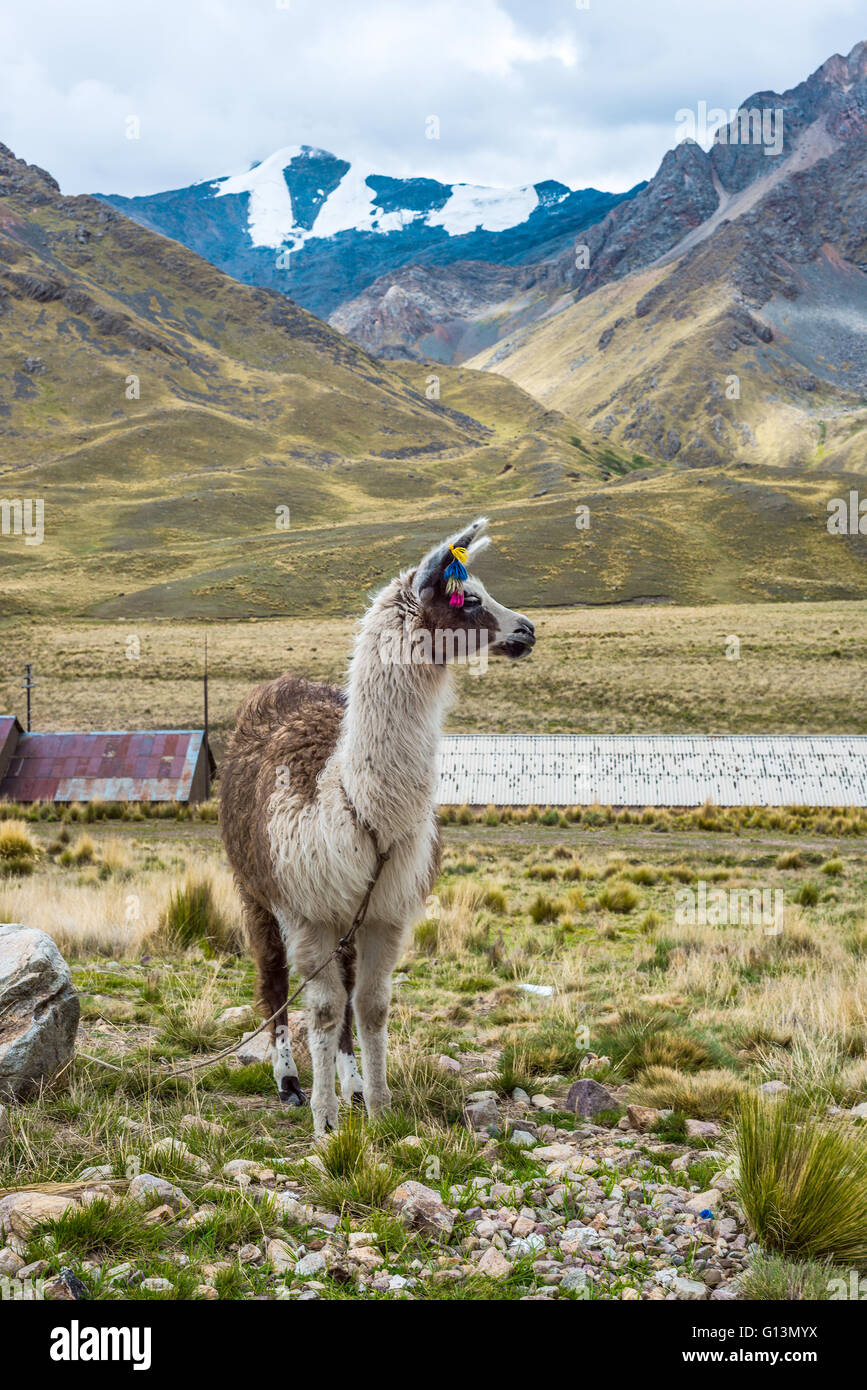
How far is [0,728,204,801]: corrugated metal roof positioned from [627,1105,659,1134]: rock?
62.9 feet

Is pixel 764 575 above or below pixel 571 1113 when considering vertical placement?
above

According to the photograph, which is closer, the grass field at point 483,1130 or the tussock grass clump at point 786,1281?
the tussock grass clump at point 786,1281

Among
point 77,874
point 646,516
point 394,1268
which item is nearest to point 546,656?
point 77,874

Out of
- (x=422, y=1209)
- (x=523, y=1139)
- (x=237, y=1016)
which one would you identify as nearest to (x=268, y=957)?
(x=237, y=1016)

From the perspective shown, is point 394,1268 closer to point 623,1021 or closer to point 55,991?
point 55,991

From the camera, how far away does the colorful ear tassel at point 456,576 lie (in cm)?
518

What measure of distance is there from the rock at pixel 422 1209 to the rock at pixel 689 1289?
32.0 inches

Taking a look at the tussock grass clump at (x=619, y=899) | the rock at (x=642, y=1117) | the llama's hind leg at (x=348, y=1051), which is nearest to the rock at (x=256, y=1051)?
the llama's hind leg at (x=348, y=1051)

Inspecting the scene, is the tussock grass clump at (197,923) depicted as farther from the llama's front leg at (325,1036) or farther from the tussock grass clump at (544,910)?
the llama's front leg at (325,1036)

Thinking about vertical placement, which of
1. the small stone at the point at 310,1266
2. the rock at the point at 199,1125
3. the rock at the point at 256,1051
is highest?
the small stone at the point at 310,1266

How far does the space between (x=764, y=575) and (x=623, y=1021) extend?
9500cm

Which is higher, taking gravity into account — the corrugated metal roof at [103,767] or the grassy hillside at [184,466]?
the grassy hillside at [184,466]

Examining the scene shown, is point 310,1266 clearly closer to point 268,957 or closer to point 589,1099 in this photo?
point 589,1099

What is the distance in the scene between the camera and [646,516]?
107 meters
